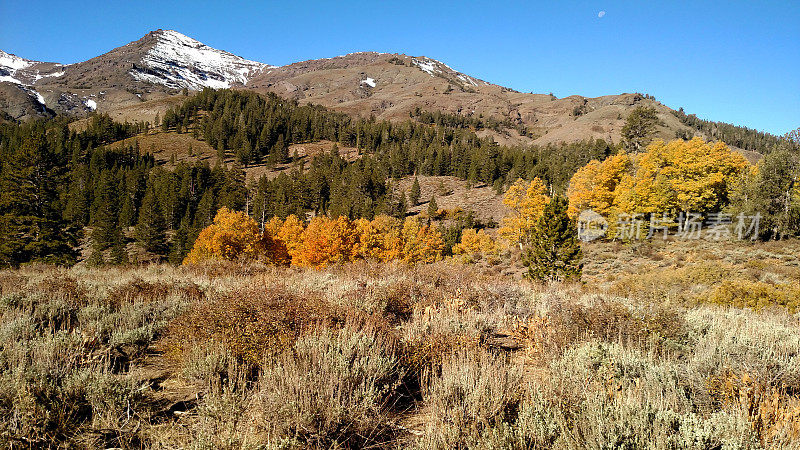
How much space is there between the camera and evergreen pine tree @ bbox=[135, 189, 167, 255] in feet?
217

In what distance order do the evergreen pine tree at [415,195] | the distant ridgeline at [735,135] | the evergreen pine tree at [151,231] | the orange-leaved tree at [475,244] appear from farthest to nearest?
the distant ridgeline at [735,135]
the evergreen pine tree at [415,195]
the evergreen pine tree at [151,231]
the orange-leaved tree at [475,244]

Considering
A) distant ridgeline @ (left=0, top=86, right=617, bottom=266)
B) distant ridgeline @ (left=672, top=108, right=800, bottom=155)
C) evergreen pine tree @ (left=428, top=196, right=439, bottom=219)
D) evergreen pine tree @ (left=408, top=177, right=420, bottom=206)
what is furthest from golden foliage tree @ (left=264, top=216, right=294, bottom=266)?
distant ridgeline @ (left=672, top=108, right=800, bottom=155)

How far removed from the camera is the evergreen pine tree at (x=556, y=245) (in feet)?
72.8

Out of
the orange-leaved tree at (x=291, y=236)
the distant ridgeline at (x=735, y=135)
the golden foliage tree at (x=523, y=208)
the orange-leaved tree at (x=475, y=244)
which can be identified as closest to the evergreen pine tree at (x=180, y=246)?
the orange-leaved tree at (x=291, y=236)

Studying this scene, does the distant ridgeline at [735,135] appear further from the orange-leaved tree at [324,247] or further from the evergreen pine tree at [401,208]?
the orange-leaved tree at [324,247]

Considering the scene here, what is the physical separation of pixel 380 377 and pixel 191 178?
101692 mm

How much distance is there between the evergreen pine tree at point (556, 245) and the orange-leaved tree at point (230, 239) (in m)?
29.9

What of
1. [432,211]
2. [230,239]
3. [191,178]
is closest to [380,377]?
[230,239]

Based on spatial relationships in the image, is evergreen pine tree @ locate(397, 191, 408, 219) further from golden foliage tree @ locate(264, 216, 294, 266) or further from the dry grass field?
the dry grass field

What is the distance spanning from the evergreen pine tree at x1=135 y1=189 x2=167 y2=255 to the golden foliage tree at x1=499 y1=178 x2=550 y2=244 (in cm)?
6430

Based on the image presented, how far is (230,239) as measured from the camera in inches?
1654

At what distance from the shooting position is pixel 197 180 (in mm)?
91438

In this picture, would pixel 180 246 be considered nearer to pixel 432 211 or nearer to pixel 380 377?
pixel 432 211

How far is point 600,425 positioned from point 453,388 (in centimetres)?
138
